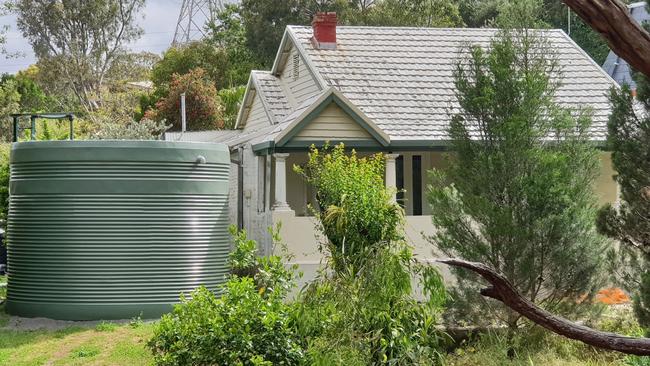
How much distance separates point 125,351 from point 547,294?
4925 mm

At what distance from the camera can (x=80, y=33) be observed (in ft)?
175

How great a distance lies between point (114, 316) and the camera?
39.7ft

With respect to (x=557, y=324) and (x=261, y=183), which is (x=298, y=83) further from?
(x=557, y=324)

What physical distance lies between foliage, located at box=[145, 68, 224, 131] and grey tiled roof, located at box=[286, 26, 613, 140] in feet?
52.6

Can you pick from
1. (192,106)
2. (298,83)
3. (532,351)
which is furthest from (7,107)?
(532,351)

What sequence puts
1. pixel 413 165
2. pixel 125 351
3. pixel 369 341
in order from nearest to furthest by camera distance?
pixel 369 341, pixel 125 351, pixel 413 165

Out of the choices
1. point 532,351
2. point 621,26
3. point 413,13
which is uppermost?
point 413,13

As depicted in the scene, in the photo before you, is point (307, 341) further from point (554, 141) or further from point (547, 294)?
point (554, 141)

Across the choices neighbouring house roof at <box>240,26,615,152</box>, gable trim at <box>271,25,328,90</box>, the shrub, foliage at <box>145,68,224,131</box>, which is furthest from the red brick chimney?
foliage at <box>145,68,224,131</box>

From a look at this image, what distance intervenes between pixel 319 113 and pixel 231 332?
352 inches

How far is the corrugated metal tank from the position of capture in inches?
476

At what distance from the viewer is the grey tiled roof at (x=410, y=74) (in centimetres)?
1836

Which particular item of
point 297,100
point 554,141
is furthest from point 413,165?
point 554,141

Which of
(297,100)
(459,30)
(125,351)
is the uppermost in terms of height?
(459,30)
